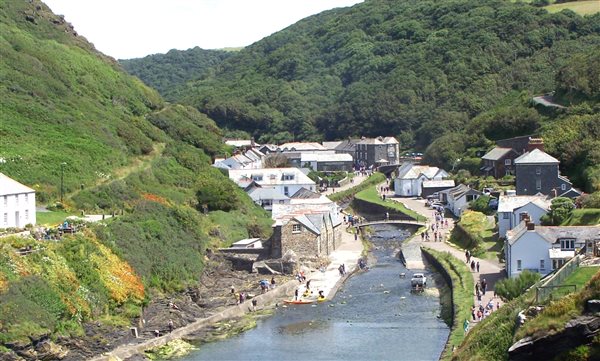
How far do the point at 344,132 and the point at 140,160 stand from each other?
3546 inches

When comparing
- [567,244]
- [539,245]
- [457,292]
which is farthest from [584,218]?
[457,292]

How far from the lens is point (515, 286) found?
46.6 metres

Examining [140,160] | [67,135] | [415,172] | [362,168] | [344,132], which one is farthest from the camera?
[344,132]

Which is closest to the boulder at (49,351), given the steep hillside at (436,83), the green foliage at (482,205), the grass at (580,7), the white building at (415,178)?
the green foliage at (482,205)

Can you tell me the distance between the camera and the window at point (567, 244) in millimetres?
50659

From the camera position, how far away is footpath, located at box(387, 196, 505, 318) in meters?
53.6

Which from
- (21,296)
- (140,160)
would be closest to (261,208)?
(140,160)

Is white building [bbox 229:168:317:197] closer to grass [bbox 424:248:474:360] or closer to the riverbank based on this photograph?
the riverbank

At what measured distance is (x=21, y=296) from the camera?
4438cm

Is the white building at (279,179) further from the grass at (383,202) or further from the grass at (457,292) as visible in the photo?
the grass at (457,292)

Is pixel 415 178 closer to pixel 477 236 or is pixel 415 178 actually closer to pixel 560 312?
pixel 477 236

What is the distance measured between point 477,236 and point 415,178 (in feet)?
129

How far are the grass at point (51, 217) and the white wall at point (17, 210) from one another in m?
1.41

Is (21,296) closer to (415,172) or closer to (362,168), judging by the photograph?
(415,172)
